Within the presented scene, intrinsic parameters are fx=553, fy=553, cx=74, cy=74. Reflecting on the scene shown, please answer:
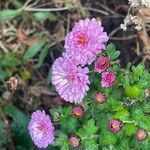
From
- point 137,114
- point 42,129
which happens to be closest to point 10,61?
point 42,129

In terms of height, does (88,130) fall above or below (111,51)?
below

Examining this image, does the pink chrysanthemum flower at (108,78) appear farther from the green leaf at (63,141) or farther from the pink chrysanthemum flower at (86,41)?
the green leaf at (63,141)

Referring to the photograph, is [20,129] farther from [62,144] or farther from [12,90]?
[62,144]

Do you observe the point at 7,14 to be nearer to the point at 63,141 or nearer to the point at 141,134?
the point at 63,141

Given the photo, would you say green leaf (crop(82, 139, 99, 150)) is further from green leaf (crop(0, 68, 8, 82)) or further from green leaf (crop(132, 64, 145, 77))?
green leaf (crop(0, 68, 8, 82))

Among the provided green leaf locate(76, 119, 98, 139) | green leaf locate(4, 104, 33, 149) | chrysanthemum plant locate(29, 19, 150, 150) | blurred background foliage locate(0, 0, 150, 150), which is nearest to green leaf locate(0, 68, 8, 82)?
blurred background foliage locate(0, 0, 150, 150)

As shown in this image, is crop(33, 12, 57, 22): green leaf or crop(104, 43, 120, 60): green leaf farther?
crop(33, 12, 57, 22): green leaf

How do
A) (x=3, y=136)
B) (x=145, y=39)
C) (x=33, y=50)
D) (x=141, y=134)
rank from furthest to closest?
(x=33, y=50)
(x=145, y=39)
(x=3, y=136)
(x=141, y=134)
